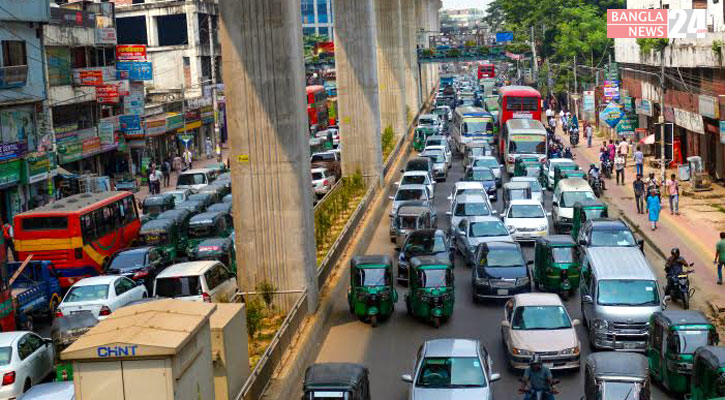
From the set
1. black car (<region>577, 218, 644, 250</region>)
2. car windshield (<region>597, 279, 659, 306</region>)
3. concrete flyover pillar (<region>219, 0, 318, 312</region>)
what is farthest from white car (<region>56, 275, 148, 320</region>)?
black car (<region>577, 218, 644, 250</region>)

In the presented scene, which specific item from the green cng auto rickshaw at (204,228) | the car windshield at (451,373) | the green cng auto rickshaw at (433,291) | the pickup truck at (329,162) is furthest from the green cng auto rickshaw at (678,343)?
the pickup truck at (329,162)

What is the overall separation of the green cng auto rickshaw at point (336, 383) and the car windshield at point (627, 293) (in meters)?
7.13

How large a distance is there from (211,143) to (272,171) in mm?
53706

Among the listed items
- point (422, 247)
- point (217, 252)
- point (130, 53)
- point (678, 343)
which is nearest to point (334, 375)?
point (678, 343)

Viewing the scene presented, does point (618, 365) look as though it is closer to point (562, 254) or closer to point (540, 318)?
point (540, 318)

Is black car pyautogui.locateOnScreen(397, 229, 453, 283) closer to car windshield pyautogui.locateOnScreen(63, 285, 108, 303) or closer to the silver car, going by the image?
car windshield pyautogui.locateOnScreen(63, 285, 108, 303)

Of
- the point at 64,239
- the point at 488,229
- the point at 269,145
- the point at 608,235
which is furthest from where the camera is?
the point at 488,229

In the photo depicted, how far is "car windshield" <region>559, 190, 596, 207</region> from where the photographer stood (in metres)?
35.9

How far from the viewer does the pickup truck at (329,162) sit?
48.8m

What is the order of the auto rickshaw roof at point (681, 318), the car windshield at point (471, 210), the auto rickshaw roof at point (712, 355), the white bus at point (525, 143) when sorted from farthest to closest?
the white bus at point (525, 143) → the car windshield at point (471, 210) → the auto rickshaw roof at point (681, 318) → the auto rickshaw roof at point (712, 355)

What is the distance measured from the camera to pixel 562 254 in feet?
88.0

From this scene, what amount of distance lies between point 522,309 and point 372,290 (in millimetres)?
4777

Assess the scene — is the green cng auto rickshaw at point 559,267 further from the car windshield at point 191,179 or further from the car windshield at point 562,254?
the car windshield at point 191,179

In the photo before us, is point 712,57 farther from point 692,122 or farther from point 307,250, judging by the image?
point 307,250
